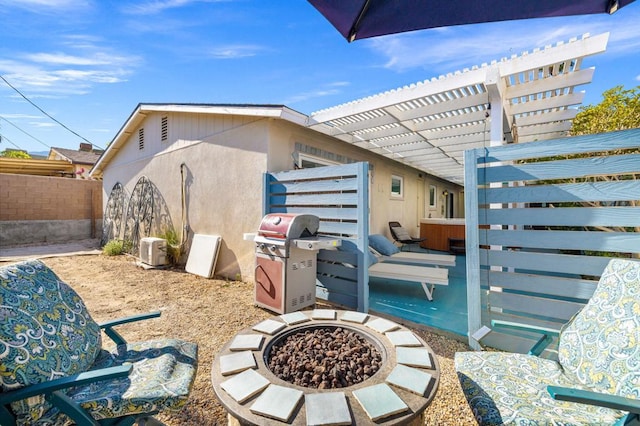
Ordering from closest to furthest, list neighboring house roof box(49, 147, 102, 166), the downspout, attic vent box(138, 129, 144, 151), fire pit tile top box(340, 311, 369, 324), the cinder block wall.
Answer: fire pit tile top box(340, 311, 369, 324)
the downspout
attic vent box(138, 129, 144, 151)
the cinder block wall
neighboring house roof box(49, 147, 102, 166)

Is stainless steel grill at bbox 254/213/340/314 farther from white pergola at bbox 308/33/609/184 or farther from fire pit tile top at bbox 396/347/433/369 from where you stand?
white pergola at bbox 308/33/609/184

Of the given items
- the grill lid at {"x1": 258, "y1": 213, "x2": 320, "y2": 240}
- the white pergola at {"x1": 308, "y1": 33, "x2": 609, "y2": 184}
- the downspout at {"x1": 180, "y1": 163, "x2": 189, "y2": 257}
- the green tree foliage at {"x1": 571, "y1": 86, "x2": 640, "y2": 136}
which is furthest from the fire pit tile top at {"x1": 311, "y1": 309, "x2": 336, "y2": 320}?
the downspout at {"x1": 180, "y1": 163, "x2": 189, "y2": 257}

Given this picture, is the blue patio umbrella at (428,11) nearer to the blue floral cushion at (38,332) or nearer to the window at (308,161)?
the blue floral cushion at (38,332)

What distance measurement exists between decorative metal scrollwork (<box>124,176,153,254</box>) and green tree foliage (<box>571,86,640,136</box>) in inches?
447

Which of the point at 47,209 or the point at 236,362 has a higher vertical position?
the point at 47,209

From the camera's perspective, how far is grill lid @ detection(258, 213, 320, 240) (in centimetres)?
396

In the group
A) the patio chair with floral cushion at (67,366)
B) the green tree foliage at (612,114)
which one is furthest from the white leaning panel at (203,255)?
the green tree foliage at (612,114)

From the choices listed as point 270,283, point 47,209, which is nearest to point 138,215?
point 47,209

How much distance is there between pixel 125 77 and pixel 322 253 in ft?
41.7

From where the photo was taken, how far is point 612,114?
479 centimetres

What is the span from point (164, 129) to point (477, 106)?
8.43 metres

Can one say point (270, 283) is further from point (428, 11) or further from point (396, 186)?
point (396, 186)

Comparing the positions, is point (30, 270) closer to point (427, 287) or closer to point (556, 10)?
point (556, 10)

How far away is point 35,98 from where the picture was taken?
16938 mm
